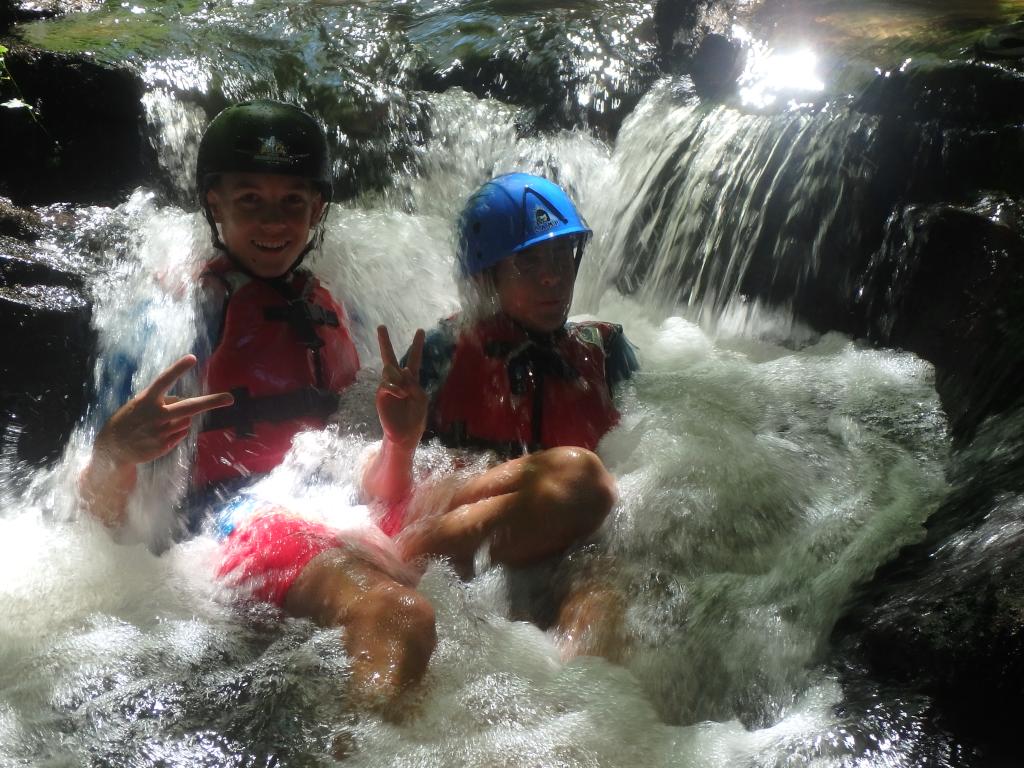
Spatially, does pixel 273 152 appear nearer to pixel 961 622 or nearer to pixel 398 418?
pixel 398 418

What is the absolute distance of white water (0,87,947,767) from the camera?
233 centimetres

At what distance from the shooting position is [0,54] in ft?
18.4

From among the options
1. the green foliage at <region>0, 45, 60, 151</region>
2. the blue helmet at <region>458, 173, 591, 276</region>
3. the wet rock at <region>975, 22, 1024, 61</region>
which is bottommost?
the blue helmet at <region>458, 173, 591, 276</region>

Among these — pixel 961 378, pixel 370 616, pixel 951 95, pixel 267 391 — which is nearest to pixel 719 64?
pixel 951 95

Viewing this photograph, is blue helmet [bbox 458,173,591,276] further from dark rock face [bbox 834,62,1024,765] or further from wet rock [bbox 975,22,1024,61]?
wet rock [bbox 975,22,1024,61]

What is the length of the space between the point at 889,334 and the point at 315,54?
4.51 metres

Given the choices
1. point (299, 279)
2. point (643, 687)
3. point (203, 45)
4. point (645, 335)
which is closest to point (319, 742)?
point (643, 687)

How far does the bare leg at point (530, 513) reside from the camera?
3.01 m

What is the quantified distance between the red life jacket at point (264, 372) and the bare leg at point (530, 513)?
2.20ft

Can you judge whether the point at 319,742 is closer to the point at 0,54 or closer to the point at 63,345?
the point at 63,345

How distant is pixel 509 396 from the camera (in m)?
3.51

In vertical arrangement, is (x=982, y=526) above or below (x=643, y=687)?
above

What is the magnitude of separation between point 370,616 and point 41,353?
3.22m

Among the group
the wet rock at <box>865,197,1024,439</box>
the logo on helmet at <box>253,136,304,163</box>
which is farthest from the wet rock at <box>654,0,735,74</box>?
the logo on helmet at <box>253,136,304,163</box>
